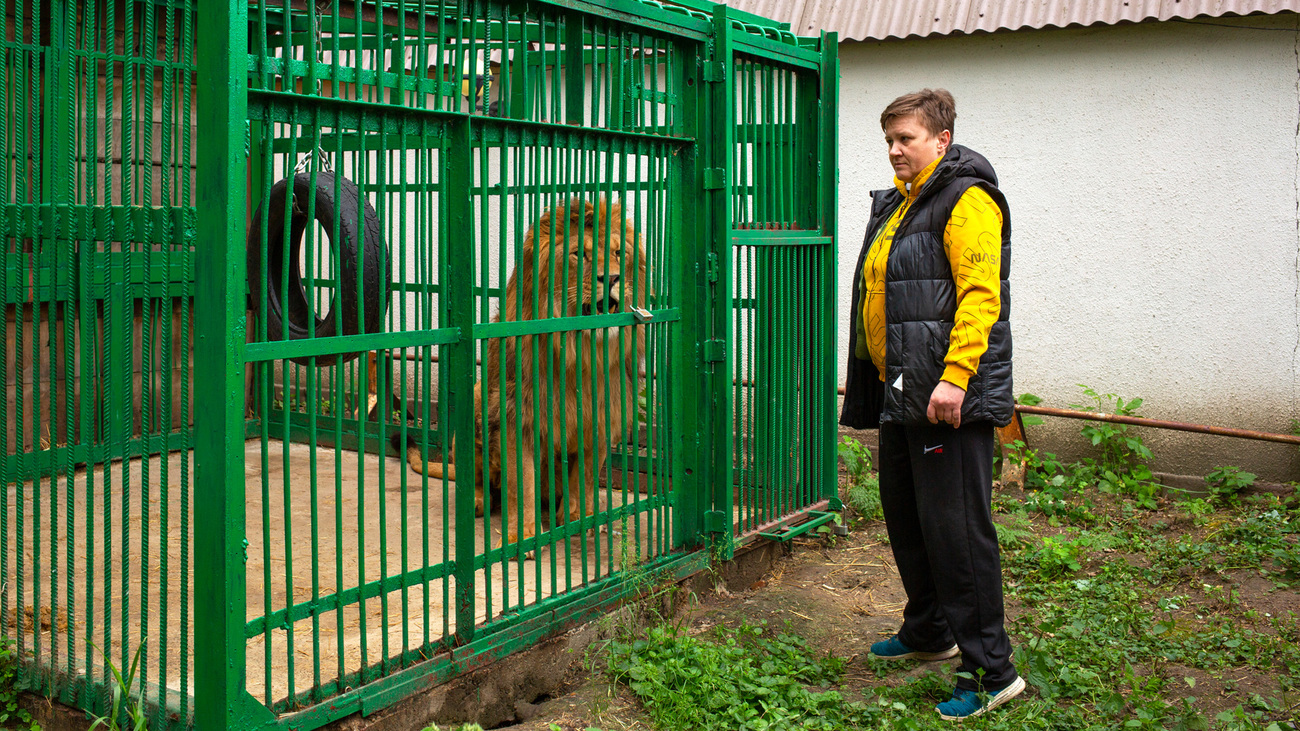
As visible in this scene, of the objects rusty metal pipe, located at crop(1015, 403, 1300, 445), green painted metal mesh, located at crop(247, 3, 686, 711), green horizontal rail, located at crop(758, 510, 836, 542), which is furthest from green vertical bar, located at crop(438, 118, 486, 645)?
rusty metal pipe, located at crop(1015, 403, 1300, 445)

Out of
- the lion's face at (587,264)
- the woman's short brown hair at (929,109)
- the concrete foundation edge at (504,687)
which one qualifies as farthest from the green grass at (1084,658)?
the woman's short brown hair at (929,109)

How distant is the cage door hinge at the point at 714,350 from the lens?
16.4ft

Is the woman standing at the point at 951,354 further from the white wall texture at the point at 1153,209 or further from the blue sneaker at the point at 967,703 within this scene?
the white wall texture at the point at 1153,209

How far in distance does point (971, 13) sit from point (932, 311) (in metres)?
4.38

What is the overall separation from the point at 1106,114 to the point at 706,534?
162 inches

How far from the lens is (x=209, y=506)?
2.94 m

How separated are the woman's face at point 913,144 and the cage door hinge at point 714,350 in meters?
1.31

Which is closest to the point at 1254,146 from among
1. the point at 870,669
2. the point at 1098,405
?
the point at 1098,405

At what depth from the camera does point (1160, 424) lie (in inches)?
268

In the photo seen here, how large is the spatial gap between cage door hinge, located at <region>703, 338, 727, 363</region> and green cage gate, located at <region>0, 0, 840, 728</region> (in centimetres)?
2

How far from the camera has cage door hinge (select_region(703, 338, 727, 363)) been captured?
5008mm

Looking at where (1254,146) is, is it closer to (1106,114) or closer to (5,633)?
(1106,114)

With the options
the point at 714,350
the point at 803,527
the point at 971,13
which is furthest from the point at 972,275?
the point at 971,13

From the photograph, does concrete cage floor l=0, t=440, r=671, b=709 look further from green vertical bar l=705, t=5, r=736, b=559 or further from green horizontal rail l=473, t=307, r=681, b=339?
green horizontal rail l=473, t=307, r=681, b=339
